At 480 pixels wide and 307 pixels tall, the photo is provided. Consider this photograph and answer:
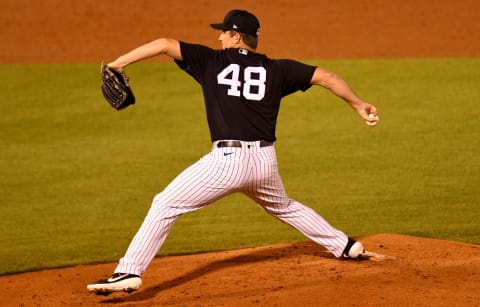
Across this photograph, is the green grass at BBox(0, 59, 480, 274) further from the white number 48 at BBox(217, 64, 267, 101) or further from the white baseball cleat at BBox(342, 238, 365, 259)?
the white number 48 at BBox(217, 64, 267, 101)

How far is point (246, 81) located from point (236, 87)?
0.08m

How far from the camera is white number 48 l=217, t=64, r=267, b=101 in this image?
5945 millimetres

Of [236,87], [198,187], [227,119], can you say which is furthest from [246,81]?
[198,187]

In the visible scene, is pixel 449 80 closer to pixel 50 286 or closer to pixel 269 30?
pixel 269 30

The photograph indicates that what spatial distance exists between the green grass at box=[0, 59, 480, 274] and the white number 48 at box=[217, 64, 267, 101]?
2546mm

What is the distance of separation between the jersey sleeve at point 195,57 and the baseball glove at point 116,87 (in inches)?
15.1

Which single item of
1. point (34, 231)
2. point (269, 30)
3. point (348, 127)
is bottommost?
point (34, 231)

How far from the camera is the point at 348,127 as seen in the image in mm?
12391

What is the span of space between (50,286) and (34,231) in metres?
2.41

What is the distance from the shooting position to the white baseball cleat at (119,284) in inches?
229

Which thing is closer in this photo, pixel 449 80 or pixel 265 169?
pixel 265 169

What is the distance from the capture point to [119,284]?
581 centimetres

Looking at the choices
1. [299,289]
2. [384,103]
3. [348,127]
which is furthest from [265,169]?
[384,103]

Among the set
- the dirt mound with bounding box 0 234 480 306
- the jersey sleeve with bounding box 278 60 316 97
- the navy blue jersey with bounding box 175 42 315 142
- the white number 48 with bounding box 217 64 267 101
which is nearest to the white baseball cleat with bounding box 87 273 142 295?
the dirt mound with bounding box 0 234 480 306
